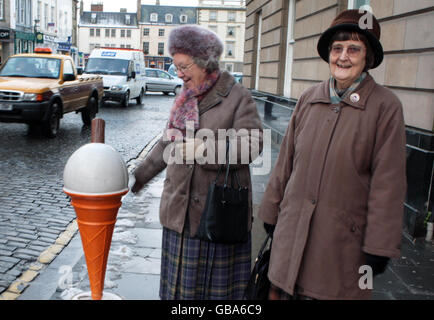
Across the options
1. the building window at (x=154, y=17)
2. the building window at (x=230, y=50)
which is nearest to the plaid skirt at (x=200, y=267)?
the building window at (x=230, y=50)

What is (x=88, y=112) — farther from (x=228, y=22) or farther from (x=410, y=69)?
(x=228, y=22)

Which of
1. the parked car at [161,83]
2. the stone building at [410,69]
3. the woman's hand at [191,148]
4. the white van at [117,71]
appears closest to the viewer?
the woman's hand at [191,148]

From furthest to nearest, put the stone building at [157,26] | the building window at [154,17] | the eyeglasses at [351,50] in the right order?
the building window at [154,17] → the stone building at [157,26] → the eyeglasses at [351,50]

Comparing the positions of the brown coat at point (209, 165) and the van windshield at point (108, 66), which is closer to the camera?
the brown coat at point (209, 165)

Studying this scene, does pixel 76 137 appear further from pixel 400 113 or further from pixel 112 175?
pixel 400 113

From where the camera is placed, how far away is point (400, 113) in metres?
2.04

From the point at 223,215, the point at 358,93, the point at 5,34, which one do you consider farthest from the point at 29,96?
the point at 5,34

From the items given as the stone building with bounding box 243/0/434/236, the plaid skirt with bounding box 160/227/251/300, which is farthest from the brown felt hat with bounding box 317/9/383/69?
the stone building with bounding box 243/0/434/236

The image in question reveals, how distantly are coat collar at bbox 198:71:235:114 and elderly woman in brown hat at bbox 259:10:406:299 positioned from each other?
459 mm

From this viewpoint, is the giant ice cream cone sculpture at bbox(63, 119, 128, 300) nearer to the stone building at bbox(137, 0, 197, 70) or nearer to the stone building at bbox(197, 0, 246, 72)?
the stone building at bbox(197, 0, 246, 72)

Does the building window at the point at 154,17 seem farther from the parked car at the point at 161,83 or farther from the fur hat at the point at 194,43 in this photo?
the fur hat at the point at 194,43

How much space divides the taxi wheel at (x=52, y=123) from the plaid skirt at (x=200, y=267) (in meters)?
9.23

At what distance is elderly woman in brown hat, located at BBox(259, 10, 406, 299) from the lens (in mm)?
2020

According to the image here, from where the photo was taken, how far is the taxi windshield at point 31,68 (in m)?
11.9
